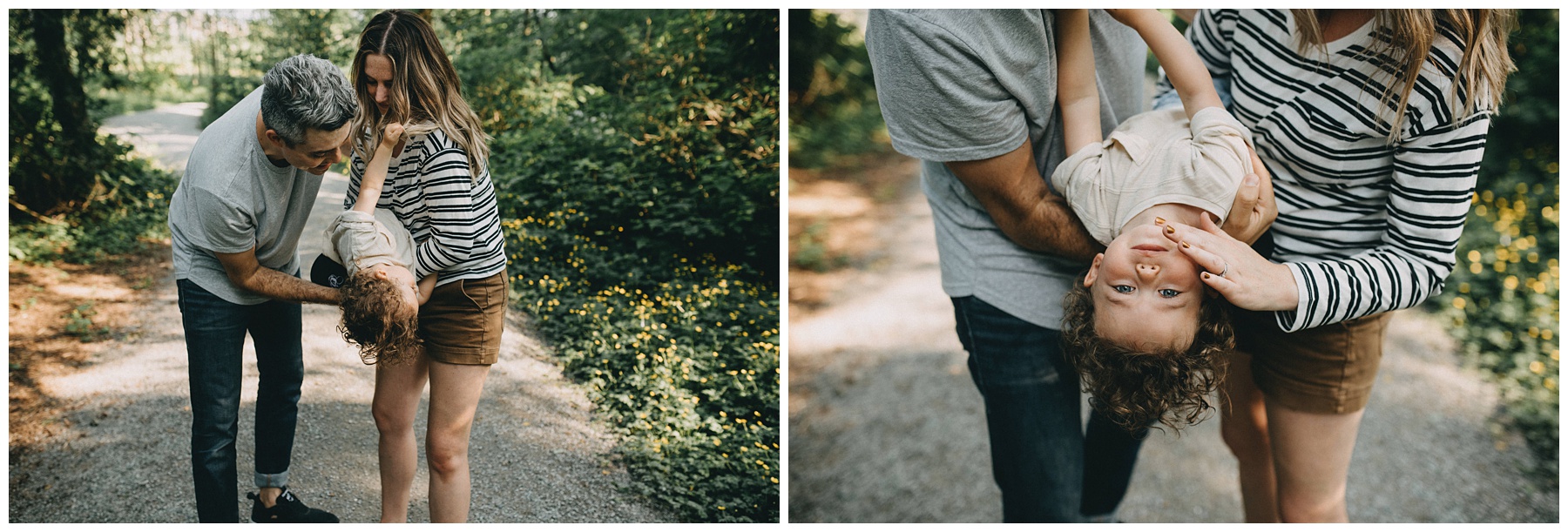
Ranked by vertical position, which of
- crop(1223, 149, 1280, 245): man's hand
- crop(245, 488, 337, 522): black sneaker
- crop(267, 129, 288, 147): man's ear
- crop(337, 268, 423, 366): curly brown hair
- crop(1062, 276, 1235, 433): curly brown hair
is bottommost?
crop(245, 488, 337, 522): black sneaker

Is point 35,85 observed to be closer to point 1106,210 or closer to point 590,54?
point 590,54

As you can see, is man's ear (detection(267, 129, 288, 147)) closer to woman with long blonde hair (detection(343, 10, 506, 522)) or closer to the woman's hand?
woman with long blonde hair (detection(343, 10, 506, 522))

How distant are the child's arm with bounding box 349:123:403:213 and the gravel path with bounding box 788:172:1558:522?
194 centimetres

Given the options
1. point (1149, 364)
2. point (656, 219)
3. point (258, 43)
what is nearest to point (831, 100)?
point (656, 219)

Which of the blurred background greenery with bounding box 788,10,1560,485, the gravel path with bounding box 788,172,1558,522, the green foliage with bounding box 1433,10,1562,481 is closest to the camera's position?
the gravel path with bounding box 788,172,1558,522

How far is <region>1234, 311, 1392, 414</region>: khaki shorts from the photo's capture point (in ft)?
6.54

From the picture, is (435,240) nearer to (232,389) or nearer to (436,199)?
(436,199)

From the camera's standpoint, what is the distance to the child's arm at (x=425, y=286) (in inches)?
83.3

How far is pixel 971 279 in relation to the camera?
2.07 meters

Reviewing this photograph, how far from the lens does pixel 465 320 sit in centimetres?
222

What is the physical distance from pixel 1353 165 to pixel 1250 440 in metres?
1.02

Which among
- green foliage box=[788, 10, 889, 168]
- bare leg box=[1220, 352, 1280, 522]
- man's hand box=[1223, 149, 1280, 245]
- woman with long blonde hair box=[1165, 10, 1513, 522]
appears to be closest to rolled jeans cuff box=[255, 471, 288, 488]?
A: woman with long blonde hair box=[1165, 10, 1513, 522]

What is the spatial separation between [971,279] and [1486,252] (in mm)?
3815
